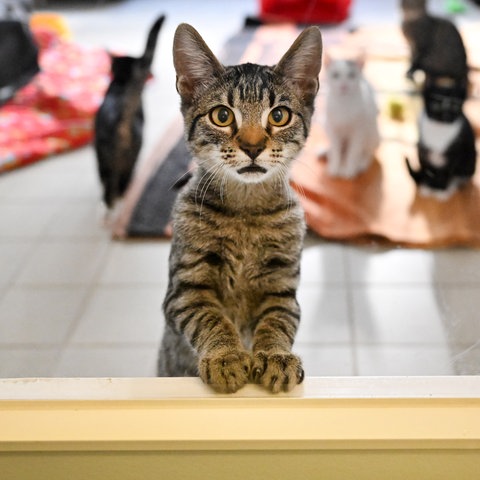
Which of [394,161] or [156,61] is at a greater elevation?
[156,61]

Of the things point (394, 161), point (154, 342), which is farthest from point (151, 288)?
point (394, 161)

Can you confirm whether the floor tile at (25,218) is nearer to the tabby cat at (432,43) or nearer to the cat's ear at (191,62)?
the cat's ear at (191,62)

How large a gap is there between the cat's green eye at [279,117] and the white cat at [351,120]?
976 mm

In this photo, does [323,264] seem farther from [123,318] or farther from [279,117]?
[279,117]

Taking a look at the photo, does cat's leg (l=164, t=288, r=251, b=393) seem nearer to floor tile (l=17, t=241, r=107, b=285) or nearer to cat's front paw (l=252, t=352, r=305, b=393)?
cat's front paw (l=252, t=352, r=305, b=393)

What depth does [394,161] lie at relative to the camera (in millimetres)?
2100

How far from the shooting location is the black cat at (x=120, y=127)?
80.7 inches

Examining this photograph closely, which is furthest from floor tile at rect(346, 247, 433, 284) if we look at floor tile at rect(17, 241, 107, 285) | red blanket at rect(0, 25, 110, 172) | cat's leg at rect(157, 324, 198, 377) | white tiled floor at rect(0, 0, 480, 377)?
red blanket at rect(0, 25, 110, 172)

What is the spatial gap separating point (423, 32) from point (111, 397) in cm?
129

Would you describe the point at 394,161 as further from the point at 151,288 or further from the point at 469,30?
the point at 151,288

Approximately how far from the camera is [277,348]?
44.8 inches

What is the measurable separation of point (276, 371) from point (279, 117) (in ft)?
1.48

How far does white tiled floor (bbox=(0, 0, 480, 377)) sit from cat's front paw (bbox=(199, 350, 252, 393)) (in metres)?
0.29

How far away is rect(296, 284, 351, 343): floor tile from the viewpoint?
159cm
